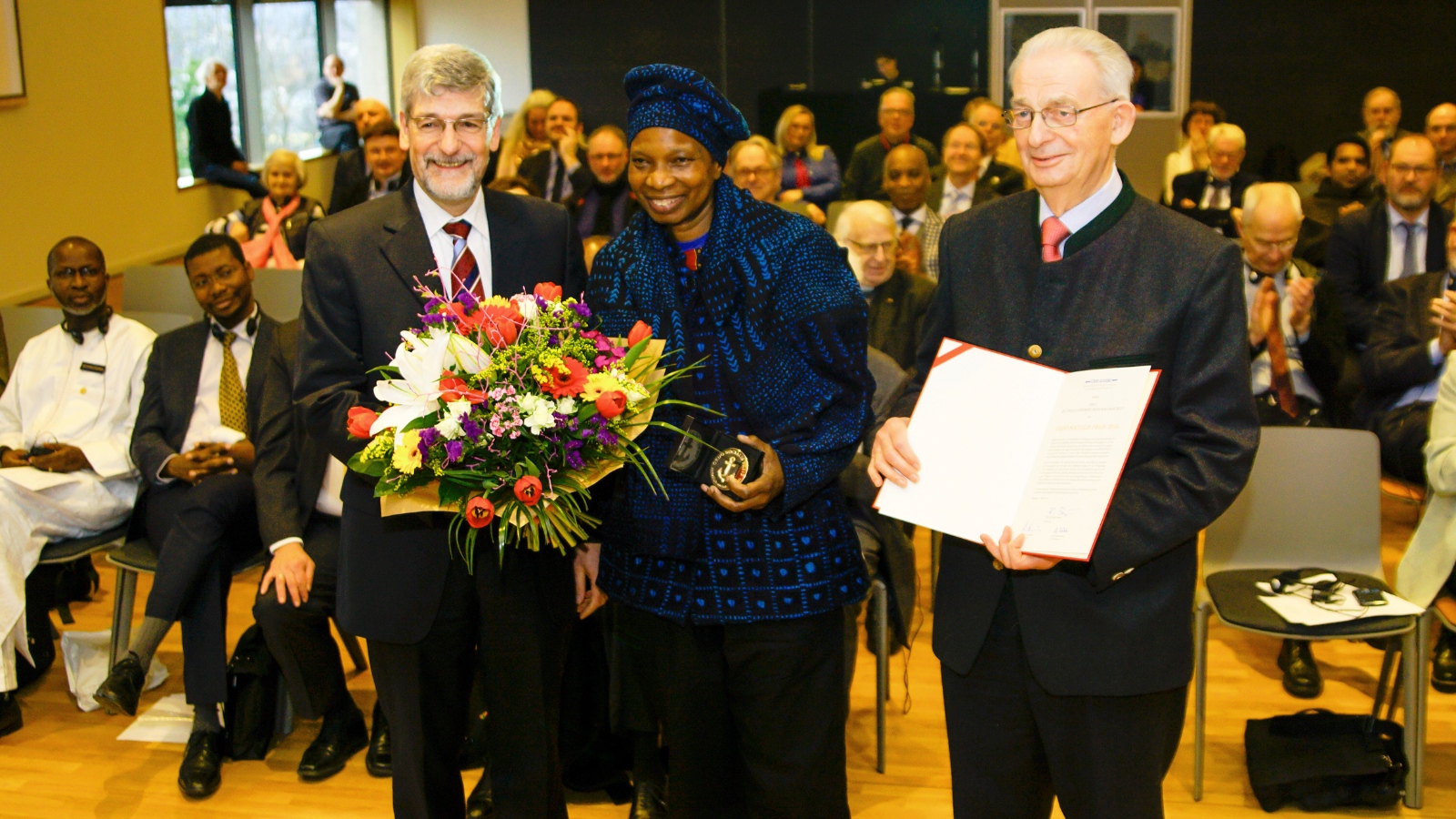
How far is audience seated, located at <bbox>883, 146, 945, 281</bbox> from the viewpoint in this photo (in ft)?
18.5

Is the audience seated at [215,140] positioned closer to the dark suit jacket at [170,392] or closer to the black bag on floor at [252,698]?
the dark suit jacket at [170,392]

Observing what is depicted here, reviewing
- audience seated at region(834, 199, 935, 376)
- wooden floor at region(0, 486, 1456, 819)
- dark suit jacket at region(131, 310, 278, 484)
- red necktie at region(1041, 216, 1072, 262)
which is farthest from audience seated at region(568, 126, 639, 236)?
red necktie at region(1041, 216, 1072, 262)

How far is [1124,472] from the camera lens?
184 cm

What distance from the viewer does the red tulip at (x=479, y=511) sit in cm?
192

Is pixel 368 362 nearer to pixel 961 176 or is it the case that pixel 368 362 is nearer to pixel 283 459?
pixel 283 459

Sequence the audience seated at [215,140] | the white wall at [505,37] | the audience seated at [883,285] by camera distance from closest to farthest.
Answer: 1. the audience seated at [883,285]
2. the audience seated at [215,140]
3. the white wall at [505,37]

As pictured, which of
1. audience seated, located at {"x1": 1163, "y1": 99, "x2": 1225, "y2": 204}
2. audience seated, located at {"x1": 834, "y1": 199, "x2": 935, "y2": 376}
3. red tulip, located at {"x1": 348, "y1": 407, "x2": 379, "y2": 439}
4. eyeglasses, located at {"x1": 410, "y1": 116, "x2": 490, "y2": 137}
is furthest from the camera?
audience seated, located at {"x1": 1163, "y1": 99, "x2": 1225, "y2": 204}

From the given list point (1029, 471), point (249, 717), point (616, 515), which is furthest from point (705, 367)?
A: point (249, 717)

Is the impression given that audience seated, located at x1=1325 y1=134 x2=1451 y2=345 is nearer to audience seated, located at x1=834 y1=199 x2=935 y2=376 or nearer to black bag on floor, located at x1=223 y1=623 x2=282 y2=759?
audience seated, located at x1=834 y1=199 x2=935 y2=376

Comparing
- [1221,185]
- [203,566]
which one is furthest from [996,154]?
[203,566]

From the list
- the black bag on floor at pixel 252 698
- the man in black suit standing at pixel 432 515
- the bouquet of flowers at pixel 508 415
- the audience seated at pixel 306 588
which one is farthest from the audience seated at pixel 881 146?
the bouquet of flowers at pixel 508 415

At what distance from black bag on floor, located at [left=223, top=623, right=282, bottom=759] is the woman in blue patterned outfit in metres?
1.74

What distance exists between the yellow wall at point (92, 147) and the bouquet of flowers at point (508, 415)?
594 centimetres

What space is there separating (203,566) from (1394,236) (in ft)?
15.6
